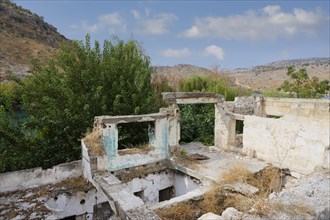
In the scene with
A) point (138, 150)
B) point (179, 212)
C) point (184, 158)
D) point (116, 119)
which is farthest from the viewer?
point (184, 158)

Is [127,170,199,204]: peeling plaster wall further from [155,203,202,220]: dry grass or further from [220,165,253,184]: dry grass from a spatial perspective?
[155,203,202,220]: dry grass

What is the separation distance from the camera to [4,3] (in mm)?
50469

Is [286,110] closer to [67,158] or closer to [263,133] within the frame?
[263,133]

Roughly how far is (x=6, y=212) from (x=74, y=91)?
242 inches

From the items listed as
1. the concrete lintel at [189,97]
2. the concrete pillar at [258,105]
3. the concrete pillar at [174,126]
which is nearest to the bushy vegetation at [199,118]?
the concrete pillar at [258,105]

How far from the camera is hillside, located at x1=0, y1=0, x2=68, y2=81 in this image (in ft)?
112

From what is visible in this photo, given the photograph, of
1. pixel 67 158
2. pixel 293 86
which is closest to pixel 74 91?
pixel 67 158

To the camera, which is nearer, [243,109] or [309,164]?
[309,164]

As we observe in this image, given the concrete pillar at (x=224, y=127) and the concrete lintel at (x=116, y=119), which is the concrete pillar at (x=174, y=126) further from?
the concrete pillar at (x=224, y=127)

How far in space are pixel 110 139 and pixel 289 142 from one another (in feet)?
21.8

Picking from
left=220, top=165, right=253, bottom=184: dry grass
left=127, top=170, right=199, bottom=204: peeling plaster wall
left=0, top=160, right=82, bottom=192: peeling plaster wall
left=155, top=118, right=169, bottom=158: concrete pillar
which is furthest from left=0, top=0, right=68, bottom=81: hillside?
left=220, top=165, right=253, bottom=184: dry grass

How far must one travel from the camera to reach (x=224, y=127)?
12.9m

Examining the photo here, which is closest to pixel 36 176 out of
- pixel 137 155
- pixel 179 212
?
pixel 137 155

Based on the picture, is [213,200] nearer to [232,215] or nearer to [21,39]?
[232,215]
